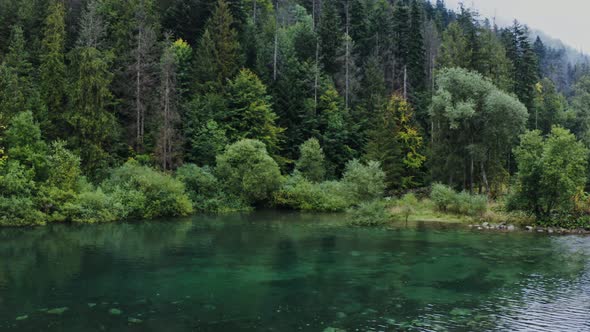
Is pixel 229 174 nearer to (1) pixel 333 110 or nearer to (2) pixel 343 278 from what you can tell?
(1) pixel 333 110

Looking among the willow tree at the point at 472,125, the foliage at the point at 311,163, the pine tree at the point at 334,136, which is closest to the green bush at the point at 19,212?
the foliage at the point at 311,163

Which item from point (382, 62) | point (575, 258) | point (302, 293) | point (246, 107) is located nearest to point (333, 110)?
point (246, 107)

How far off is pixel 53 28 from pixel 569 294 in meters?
53.2

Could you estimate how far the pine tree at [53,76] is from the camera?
50.0 meters

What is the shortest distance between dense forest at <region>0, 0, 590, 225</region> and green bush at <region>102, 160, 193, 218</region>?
5.2 inches

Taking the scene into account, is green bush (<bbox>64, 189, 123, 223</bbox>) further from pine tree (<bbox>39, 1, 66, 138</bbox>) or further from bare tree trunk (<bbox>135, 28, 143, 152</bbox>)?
bare tree trunk (<bbox>135, 28, 143, 152</bbox>)

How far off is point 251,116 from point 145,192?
1938 centimetres

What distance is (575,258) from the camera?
88.9ft

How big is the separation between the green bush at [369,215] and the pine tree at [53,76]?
2844 centimetres

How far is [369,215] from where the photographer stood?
136ft

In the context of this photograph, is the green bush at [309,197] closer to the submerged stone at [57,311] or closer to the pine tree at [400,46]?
the pine tree at [400,46]

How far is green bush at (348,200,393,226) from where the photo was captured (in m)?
41.2

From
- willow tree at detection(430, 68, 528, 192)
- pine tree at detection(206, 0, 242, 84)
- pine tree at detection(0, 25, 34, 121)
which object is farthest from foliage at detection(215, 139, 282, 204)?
pine tree at detection(0, 25, 34, 121)

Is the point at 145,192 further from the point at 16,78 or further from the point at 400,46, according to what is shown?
the point at 400,46
